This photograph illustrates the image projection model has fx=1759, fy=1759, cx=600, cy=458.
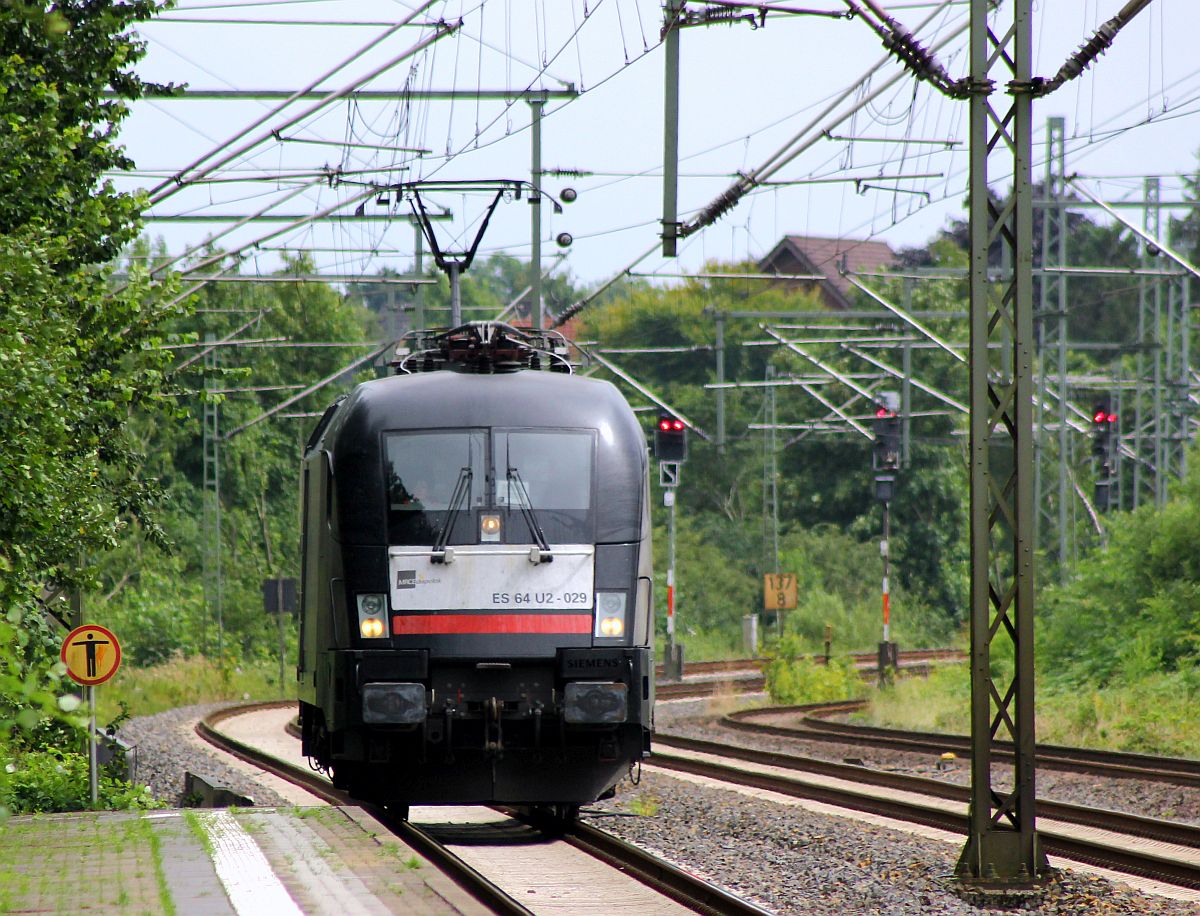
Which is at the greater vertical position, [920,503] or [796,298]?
[796,298]

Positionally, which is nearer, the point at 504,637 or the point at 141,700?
the point at 504,637

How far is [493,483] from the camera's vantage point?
39.8ft

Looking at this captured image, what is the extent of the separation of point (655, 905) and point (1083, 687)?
1966cm

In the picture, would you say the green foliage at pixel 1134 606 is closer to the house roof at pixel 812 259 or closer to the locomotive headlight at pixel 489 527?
the locomotive headlight at pixel 489 527

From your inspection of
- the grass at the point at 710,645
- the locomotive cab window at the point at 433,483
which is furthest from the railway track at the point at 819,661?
the locomotive cab window at the point at 433,483

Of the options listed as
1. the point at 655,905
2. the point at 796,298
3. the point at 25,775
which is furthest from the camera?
the point at 796,298

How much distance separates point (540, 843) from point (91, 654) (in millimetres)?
5273

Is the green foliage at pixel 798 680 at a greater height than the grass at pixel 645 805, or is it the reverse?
the grass at pixel 645 805

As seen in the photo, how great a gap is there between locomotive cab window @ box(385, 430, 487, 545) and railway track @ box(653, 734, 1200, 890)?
4833 millimetres

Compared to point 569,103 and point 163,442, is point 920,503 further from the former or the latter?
point 569,103

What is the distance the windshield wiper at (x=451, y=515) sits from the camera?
11.8 metres

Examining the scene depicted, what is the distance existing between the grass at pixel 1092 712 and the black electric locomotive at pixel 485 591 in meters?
12.0

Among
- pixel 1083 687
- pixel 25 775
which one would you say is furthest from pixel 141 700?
pixel 25 775

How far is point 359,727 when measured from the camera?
11703 mm
